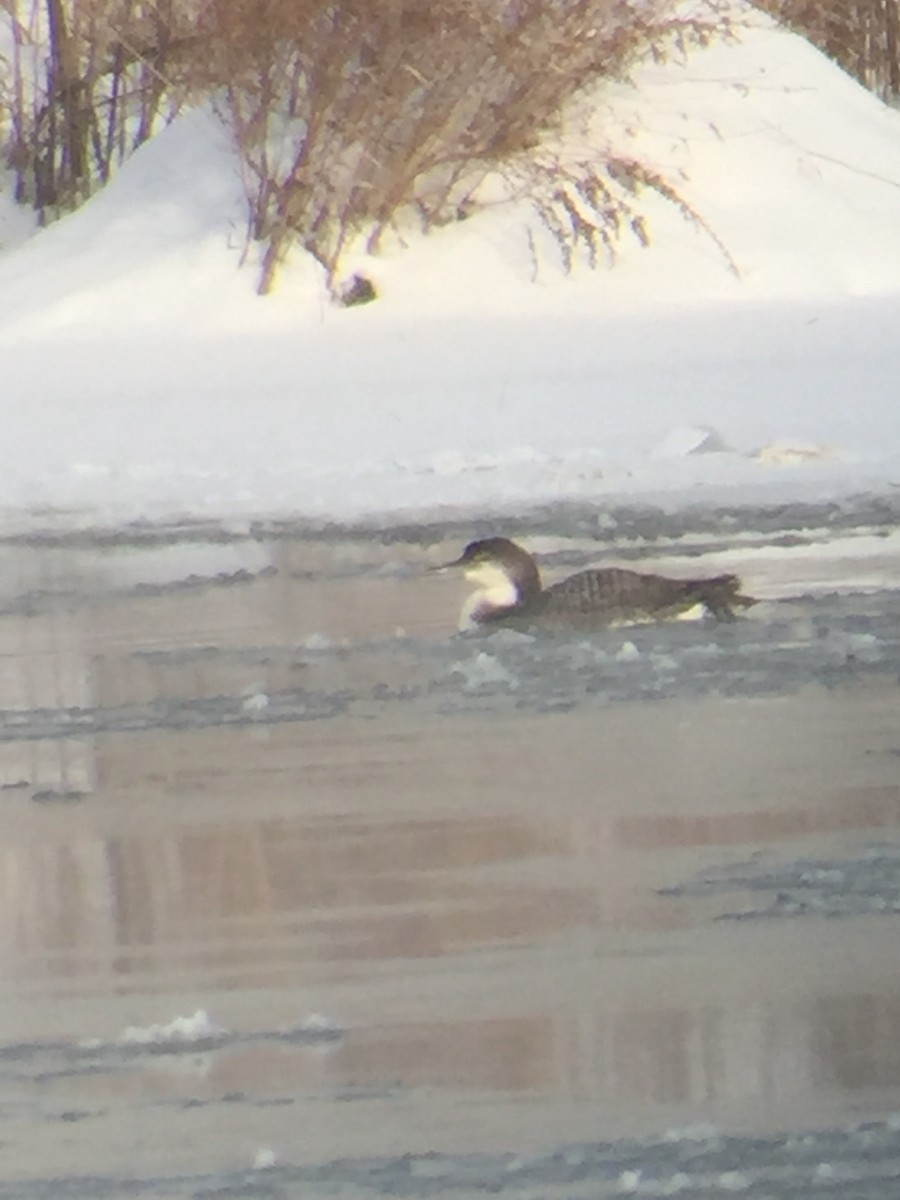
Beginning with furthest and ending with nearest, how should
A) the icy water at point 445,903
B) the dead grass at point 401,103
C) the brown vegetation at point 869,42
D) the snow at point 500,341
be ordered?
the brown vegetation at point 869,42
the dead grass at point 401,103
the snow at point 500,341
the icy water at point 445,903

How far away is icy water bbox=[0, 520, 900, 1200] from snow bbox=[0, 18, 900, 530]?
3.48ft

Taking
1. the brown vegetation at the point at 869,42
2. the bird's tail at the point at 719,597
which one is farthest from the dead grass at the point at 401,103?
the brown vegetation at the point at 869,42

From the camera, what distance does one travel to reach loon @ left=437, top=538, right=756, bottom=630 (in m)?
3.92

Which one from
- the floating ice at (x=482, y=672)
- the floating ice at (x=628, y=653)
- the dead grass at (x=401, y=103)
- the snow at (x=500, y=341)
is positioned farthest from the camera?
the dead grass at (x=401, y=103)

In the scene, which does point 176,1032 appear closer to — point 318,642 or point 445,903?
point 445,903

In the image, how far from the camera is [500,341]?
6688 millimetres

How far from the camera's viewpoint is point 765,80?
28.8 ft

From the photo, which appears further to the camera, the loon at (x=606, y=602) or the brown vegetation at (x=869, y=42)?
the brown vegetation at (x=869, y=42)

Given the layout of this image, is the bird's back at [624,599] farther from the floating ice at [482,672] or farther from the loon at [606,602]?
the floating ice at [482,672]

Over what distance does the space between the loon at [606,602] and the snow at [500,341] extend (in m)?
0.84

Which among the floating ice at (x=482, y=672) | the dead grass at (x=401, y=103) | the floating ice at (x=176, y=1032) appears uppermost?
the dead grass at (x=401, y=103)

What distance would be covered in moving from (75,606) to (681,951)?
2108 mm

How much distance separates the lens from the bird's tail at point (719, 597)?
394 cm

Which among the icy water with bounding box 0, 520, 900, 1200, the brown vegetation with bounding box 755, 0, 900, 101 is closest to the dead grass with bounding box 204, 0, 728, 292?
the icy water with bounding box 0, 520, 900, 1200
